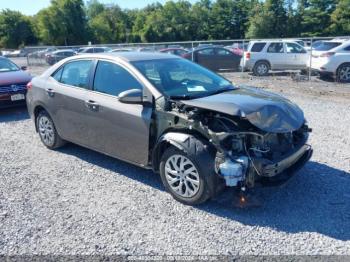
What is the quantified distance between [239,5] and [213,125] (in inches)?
3118

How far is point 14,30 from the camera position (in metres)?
76.1

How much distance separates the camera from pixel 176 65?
5273 mm

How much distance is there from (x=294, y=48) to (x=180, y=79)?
13.4 meters

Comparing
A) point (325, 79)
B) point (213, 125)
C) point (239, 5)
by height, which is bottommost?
Answer: point (325, 79)

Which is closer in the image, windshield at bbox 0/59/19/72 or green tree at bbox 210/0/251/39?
windshield at bbox 0/59/19/72

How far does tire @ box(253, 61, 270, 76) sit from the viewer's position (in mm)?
16953

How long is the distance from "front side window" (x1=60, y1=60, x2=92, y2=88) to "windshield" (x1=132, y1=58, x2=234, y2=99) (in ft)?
2.89

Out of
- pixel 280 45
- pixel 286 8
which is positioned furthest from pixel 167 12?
pixel 280 45

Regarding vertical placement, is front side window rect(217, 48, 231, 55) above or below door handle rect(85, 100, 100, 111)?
below

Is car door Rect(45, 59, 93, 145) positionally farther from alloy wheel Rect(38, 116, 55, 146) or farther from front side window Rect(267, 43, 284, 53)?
front side window Rect(267, 43, 284, 53)

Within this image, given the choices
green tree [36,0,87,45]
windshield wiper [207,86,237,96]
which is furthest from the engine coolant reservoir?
green tree [36,0,87,45]

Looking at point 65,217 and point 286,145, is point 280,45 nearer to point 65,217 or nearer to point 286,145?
point 286,145

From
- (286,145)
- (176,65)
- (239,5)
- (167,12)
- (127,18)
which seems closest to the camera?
(286,145)

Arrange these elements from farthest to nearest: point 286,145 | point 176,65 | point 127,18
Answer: point 127,18 < point 176,65 < point 286,145
